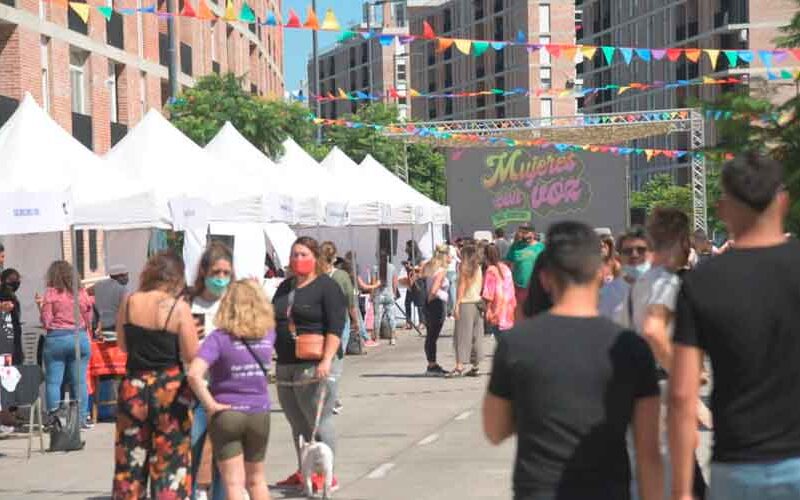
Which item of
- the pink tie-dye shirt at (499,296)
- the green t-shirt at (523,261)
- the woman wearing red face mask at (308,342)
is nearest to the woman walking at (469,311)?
the pink tie-dye shirt at (499,296)

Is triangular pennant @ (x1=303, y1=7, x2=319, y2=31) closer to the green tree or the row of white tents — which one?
the row of white tents

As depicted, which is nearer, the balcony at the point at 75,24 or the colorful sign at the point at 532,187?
the balcony at the point at 75,24

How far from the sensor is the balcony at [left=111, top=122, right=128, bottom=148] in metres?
37.3

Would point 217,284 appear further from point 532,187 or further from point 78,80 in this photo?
point 532,187

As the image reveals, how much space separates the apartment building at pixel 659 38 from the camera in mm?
83688

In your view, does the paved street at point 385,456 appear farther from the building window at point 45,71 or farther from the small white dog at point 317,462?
the building window at point 45,71

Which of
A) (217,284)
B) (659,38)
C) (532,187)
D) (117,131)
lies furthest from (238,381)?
(659,38)

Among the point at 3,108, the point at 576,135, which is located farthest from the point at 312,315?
the point at 576,135

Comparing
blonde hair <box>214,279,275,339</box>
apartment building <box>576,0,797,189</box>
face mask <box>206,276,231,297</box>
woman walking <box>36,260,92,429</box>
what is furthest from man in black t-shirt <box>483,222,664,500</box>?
apartment building <box>576,0,797,189</box>

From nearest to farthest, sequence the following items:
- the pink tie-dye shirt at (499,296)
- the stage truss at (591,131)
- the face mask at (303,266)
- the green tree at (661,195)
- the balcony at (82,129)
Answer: the face mask at (303,266) → the pink tie-dye shirt at (499,296) → the balcony at (82,129) → the stage truss at (591,131) → the green tree at (661,195)

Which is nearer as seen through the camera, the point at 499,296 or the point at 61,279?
the point at 61,279

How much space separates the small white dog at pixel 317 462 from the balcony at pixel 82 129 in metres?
24.0

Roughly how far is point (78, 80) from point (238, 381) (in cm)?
2738

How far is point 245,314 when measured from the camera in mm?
8930
